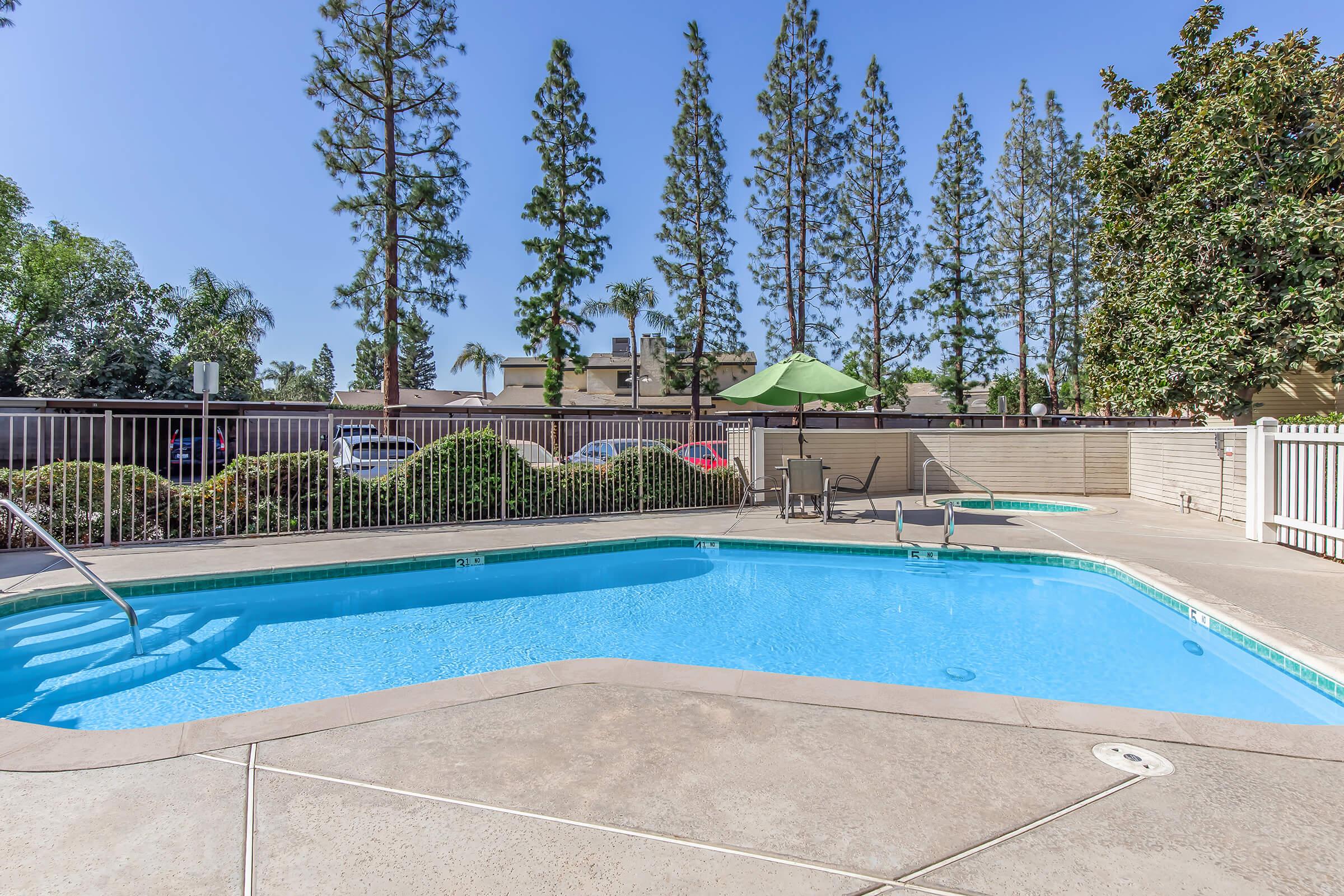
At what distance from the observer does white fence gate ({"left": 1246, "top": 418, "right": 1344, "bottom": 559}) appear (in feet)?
21.1

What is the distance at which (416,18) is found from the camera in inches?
571

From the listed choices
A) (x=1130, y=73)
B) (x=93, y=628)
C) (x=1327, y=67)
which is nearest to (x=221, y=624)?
(x=93, y=628)

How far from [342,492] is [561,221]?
53.2 feet

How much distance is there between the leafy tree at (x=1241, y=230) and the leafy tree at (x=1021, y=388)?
1476cm

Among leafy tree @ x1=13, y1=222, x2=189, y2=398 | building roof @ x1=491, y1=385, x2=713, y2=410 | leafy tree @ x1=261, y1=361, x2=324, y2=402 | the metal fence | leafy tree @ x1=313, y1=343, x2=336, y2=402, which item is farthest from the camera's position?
leafy tree @ x1=313, y1=343, x2=336, y2=402

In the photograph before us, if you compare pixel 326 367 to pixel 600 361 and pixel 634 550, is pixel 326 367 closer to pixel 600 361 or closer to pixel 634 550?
pixel 600 361

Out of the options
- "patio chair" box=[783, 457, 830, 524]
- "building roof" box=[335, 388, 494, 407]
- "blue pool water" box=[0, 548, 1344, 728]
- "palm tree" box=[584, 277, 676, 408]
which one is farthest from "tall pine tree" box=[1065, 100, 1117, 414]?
"building roof" box=[335, 388, 494, 407]

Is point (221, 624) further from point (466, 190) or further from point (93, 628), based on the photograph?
point (466, 190)

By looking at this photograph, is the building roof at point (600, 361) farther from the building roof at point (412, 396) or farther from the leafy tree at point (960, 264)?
the leafy tree at point (960, 264)

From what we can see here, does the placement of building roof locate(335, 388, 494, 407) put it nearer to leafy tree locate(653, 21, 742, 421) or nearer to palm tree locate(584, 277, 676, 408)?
palm tree locate(584, 277, 676, 408)

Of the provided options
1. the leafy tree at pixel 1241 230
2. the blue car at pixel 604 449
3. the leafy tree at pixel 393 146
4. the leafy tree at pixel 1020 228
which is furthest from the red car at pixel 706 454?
the leafy tree at pixel 1020 228

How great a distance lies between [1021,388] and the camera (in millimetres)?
26875

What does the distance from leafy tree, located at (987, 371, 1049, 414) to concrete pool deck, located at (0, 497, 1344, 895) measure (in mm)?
26766

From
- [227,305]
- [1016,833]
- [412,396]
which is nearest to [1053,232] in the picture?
[1016,833]
